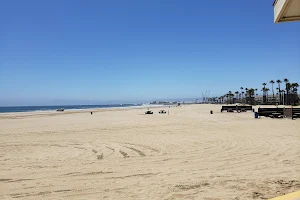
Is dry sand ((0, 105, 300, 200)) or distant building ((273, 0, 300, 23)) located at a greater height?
distant building ((273, 0, 300, 23))

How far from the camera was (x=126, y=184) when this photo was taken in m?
5.99

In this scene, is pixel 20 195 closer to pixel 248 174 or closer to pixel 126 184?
pixel 126 184

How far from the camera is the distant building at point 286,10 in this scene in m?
3.32

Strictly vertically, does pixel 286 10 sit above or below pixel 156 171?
above

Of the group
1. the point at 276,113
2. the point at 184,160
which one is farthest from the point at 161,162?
the point at 276,113

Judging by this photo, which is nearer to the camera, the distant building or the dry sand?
the distant building

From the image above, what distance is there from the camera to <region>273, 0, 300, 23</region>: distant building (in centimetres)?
332

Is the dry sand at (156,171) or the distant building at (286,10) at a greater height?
the distant building at (286,10)

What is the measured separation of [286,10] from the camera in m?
3.49

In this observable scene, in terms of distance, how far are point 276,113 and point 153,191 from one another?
22.7 meters

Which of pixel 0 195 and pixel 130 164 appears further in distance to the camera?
pixel 130 164

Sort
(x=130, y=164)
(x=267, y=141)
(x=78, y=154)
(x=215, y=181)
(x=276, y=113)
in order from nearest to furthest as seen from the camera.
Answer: (x=215, y=181) → (x=130, y=164) → (x=78, y=154) → (x=267, y=141) → (x=276, y=113)

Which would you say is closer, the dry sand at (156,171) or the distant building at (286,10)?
the distant building at (286,10)

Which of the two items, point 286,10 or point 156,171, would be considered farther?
point 156,171
